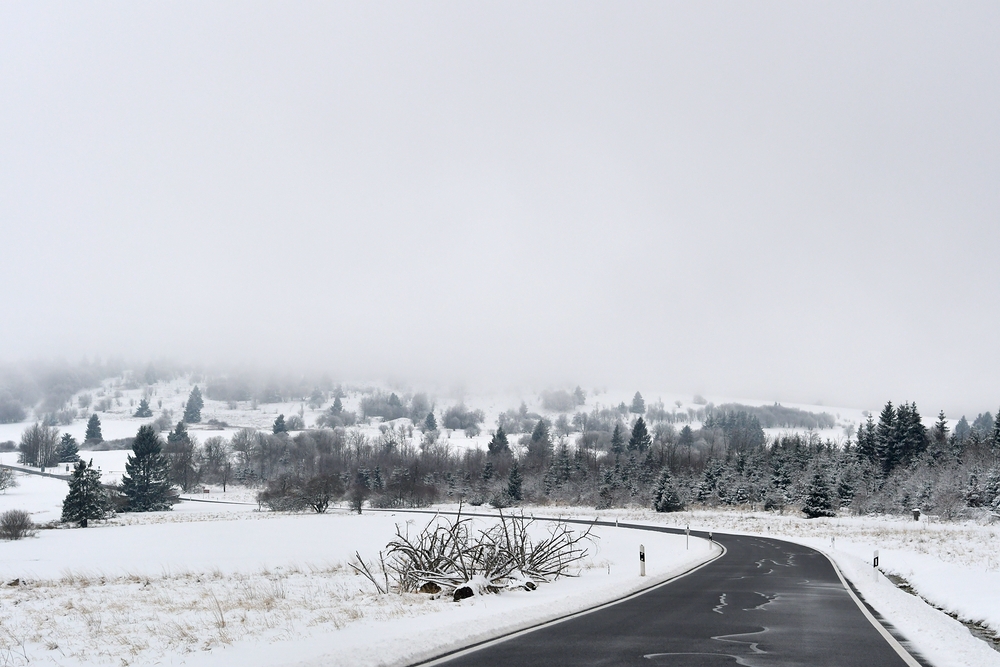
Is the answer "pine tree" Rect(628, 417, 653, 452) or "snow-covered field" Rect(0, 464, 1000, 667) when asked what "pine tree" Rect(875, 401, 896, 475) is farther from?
"pine tree" Rect(628, 417, 653, 452)

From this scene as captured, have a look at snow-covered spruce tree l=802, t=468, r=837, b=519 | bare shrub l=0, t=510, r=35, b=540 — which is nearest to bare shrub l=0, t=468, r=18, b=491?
bare shrub l=0, t=510, r=35, b=540

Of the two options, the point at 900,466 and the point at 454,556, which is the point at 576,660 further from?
the point at 900,466

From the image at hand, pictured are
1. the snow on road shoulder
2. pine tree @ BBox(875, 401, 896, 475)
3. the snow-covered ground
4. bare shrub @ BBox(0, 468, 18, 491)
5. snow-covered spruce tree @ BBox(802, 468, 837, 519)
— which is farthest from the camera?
bare shrub @ BBox(0, 468, 18, 491)

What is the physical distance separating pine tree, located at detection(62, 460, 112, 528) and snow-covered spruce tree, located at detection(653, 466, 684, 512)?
2657 inches

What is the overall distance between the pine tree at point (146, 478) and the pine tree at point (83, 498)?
2394 centimetres

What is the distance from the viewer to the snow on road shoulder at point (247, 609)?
36.3ft

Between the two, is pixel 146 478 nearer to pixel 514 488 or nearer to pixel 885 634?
pixel 514 488

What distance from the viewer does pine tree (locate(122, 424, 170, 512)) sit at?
342ft

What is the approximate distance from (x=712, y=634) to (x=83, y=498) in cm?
8244

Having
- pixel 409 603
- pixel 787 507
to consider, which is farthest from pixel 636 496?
pixel 409 603

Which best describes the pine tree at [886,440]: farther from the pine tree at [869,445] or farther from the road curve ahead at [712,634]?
the road curve ahead at [712,634]

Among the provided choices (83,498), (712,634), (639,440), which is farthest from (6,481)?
(712,634)

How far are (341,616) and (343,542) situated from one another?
37.1 m

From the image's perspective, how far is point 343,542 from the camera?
49500 millimetres
